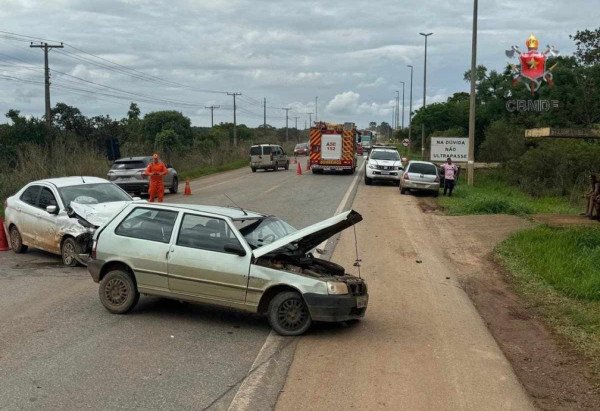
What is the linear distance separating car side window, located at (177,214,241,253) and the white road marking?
45.5 inches

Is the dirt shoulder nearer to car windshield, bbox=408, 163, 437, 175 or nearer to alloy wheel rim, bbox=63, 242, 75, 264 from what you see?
alloy wheel rim, bbox=63, 242, 75, 264

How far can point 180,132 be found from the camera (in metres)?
71.2

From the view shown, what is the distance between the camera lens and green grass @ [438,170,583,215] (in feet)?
65.5

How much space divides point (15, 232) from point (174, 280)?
6.48 m

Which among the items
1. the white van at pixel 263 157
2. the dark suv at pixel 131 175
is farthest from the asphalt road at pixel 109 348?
the white van at pixel 263 157

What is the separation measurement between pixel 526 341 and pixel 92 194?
8.28 metres

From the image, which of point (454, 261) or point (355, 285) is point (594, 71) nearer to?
point (454, 261)

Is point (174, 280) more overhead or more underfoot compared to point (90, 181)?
more underfoot

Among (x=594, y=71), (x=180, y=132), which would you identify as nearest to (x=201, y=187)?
(x=594, y=71)

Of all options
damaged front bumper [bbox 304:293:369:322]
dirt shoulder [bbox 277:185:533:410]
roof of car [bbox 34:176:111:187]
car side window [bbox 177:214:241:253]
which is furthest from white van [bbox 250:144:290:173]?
damaged front bumper [bbox 304:293:369:322]

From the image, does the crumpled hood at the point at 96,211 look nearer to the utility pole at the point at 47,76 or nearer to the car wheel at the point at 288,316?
the car wheel at the point at 288,316

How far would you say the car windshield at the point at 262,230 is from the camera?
760cm

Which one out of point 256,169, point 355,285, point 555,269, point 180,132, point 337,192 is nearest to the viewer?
point 355,285

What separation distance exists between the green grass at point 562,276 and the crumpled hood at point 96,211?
6.83 m
